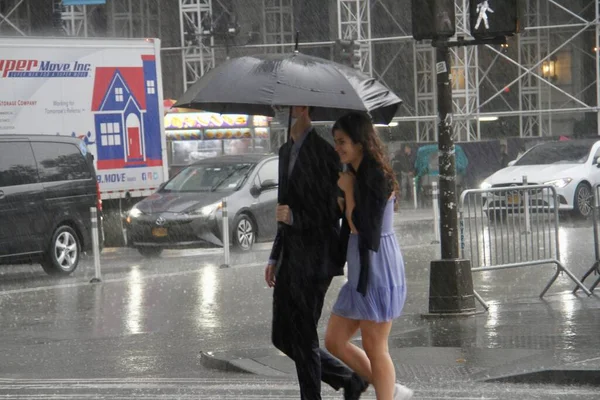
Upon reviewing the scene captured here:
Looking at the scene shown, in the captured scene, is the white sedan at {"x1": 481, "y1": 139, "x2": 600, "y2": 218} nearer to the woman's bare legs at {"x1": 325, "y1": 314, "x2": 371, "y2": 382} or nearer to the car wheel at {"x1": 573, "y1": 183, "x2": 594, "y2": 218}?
the car wheel at {"x1": 573, "y1": 183, "x2": 594, "y2": 218}

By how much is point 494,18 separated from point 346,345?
14.8 ft

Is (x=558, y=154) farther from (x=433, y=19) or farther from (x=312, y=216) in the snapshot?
(x=312, y=216)

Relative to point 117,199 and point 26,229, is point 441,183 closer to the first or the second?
point 26,229

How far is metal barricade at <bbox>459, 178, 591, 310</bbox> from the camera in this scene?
1180 centimetres

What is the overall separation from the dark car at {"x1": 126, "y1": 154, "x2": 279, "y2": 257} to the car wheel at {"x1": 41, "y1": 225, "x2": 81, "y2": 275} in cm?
238

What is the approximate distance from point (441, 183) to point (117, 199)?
39.3 feet

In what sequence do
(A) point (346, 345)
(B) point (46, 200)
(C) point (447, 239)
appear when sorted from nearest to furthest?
(A) point (346, 345)
(C) point (447, 239)
(B) point (46, 200)

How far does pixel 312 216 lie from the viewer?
6.56 meters

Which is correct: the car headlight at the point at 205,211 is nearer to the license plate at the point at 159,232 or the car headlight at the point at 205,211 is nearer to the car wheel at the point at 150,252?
the license plate at the point at 159,232

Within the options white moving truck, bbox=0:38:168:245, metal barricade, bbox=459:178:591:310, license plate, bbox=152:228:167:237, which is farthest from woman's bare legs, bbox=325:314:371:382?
white moving truck, bbox=0:38:168:245

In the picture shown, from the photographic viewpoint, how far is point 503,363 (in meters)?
8.43

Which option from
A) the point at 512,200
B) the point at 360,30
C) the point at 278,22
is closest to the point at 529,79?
the point at 360,30

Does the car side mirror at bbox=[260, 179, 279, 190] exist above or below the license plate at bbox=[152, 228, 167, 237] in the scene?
above

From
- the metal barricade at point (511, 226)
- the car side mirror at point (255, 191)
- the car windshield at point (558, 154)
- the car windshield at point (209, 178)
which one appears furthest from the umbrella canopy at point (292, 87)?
the car windshield at point (558, 154)
